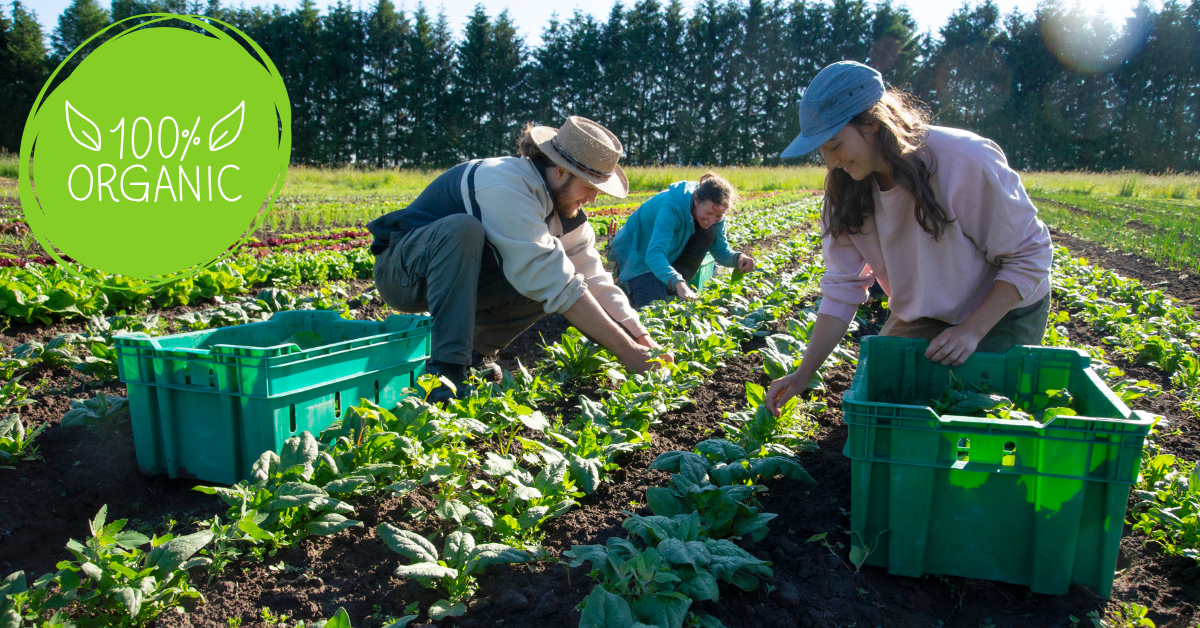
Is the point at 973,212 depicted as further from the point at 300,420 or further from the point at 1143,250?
the point at 1143,250

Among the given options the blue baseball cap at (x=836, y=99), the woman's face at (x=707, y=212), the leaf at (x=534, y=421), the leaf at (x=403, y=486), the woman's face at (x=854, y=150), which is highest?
the blue baseball cap at (x=836, y=99)

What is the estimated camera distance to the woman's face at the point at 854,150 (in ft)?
7.43

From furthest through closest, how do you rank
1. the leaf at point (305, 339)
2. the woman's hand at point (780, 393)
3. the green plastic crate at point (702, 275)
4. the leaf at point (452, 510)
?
the green plastic crate at point (702, 275)
the leaf at point (305, 339)
the woman's hand at point (780, 393)
the leaf at point (452, 510)

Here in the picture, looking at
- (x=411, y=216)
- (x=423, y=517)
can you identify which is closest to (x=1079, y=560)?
(x=423, y=517)

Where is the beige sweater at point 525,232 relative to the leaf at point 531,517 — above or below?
above

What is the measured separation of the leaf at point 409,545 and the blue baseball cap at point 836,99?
1.52 meters

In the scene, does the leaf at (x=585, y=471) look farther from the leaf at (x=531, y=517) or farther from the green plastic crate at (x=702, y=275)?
the green plastic crate at (x=702, y=275)

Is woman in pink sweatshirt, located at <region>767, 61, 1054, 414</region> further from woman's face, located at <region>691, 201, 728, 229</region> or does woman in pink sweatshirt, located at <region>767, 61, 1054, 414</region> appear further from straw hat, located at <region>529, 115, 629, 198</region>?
woman's face, located at <region>691, 201, 728, 229</region>

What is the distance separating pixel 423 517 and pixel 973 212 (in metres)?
2.05

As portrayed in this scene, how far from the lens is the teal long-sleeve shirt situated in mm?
5031

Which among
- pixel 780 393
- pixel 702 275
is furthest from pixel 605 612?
pixel 702 275

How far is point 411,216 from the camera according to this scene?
347 cm

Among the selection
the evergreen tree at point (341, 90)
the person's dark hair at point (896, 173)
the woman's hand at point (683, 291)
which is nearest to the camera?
the person's dark hair at point (896, 173)

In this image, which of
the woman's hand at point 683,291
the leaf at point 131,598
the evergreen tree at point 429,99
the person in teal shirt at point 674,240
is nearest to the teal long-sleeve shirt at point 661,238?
the person in teal shirt at point 674,240
